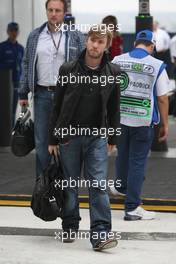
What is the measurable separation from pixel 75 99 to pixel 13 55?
7282 mm

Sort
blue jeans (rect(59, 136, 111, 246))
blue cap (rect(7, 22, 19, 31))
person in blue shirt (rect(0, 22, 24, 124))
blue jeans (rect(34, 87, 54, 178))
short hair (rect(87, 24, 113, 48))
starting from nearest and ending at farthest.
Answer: short hair (rect(87, 24, 113, 48)) → blue jeans (rect(59, 136, 111, 246)) → blue jeans (rect(34, 87, 54, 178)) → blue cap (rect(7, 22, 19, 31)) → person in blue shirt (rect(0, 22, 24, 124))

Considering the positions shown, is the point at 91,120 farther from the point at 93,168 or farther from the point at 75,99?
the point at 93,168

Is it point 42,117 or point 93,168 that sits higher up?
point 42,117

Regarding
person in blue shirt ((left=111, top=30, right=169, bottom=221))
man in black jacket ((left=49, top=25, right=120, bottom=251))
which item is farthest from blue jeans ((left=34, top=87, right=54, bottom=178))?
man in black jacket ((left=49, top=25, right=120, bottom=251))

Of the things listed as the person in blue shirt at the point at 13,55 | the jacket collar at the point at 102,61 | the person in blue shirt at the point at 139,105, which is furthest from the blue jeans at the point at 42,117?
the person in blue shirt at the point at 13,55

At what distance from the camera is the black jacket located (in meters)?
6.20

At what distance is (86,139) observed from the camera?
20.7ft

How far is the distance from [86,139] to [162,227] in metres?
1.31

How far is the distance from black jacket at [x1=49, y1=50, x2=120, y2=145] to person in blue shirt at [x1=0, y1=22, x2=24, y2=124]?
680cm

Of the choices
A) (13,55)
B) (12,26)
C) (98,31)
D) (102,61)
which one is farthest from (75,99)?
(13,55)

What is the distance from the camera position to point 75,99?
620 cm

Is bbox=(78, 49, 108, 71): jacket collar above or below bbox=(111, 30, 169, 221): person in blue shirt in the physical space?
above

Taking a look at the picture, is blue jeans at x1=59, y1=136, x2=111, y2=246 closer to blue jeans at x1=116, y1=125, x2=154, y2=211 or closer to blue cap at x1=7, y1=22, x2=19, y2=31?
blue jeans at x1=116, y1=125, x2=154, y2=211

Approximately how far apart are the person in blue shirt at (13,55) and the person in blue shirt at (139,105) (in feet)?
19.4
